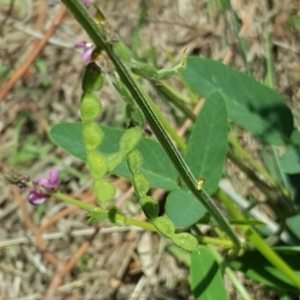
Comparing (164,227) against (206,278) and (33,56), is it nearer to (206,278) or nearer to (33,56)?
(206,278)

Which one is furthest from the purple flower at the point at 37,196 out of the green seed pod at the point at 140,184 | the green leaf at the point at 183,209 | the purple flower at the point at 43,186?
the green seed pod at the point at 140,184

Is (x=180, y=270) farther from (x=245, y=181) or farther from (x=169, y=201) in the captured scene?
(x=169, y=201)

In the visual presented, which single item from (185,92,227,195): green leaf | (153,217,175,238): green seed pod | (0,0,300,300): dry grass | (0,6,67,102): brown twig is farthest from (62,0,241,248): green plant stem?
(0,6,67,102): brown twig

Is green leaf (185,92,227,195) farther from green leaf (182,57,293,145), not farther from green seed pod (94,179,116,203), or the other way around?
green seed pod (94,179,116,203)

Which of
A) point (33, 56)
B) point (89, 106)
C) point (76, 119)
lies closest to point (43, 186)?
point (89, 106)

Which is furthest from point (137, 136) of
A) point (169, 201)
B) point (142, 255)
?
point (142, 255)
